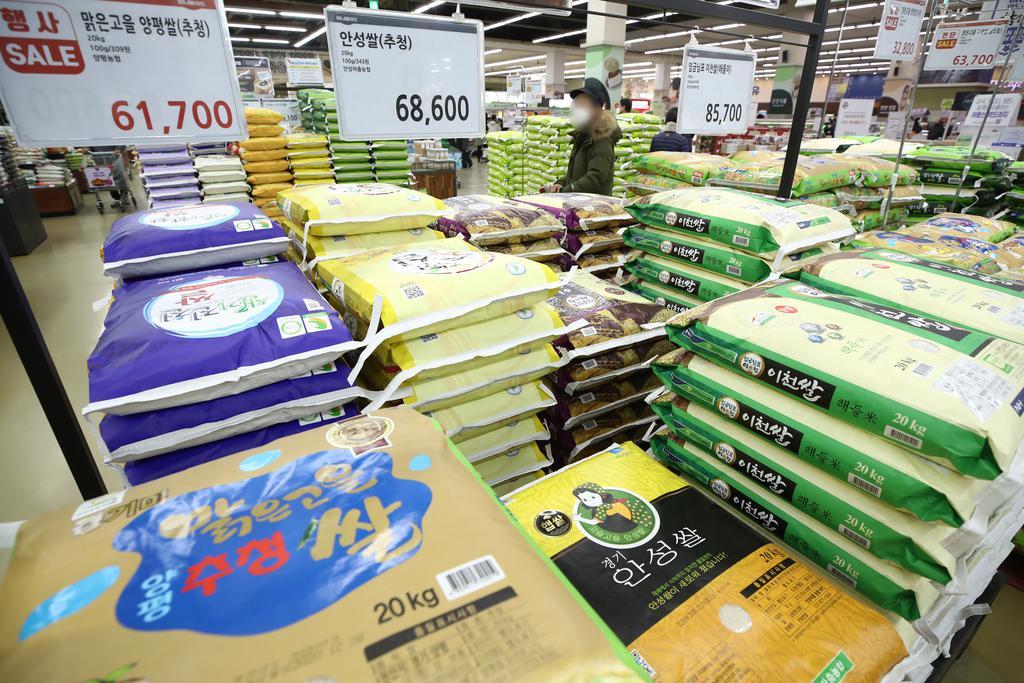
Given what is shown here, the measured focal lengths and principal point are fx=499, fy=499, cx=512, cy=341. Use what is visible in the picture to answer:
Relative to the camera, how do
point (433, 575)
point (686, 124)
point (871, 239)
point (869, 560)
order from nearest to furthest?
point (433, 575) < point (869, 560) < point (871, 239) < point (686, 124)

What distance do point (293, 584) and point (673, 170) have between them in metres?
3.80

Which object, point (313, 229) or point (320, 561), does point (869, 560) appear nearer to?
point (320, 561)

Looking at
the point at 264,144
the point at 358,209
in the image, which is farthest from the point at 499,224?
the point at 264,144

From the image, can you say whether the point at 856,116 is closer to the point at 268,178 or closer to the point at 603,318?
the point at 603,318

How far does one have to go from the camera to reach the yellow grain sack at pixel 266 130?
6.13 meters

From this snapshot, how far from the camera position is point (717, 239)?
232cm

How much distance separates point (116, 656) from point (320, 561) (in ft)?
0.73

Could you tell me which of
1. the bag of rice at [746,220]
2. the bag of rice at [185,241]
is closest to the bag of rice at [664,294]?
the bag of rice at [746,220]

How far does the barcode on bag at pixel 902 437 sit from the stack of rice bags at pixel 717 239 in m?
1.16

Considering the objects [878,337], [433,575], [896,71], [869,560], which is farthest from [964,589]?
[896,71]

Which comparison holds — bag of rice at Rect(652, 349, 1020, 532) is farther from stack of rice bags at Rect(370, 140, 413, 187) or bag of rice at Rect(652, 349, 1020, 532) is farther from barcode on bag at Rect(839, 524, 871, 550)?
stack of rice bags at Rect(370, 140, 413, 187)

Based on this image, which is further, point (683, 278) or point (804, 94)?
point (804, 94)

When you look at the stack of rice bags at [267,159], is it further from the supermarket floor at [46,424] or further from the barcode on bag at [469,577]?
the barcode on bag at [469,577]

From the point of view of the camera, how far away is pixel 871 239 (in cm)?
251
